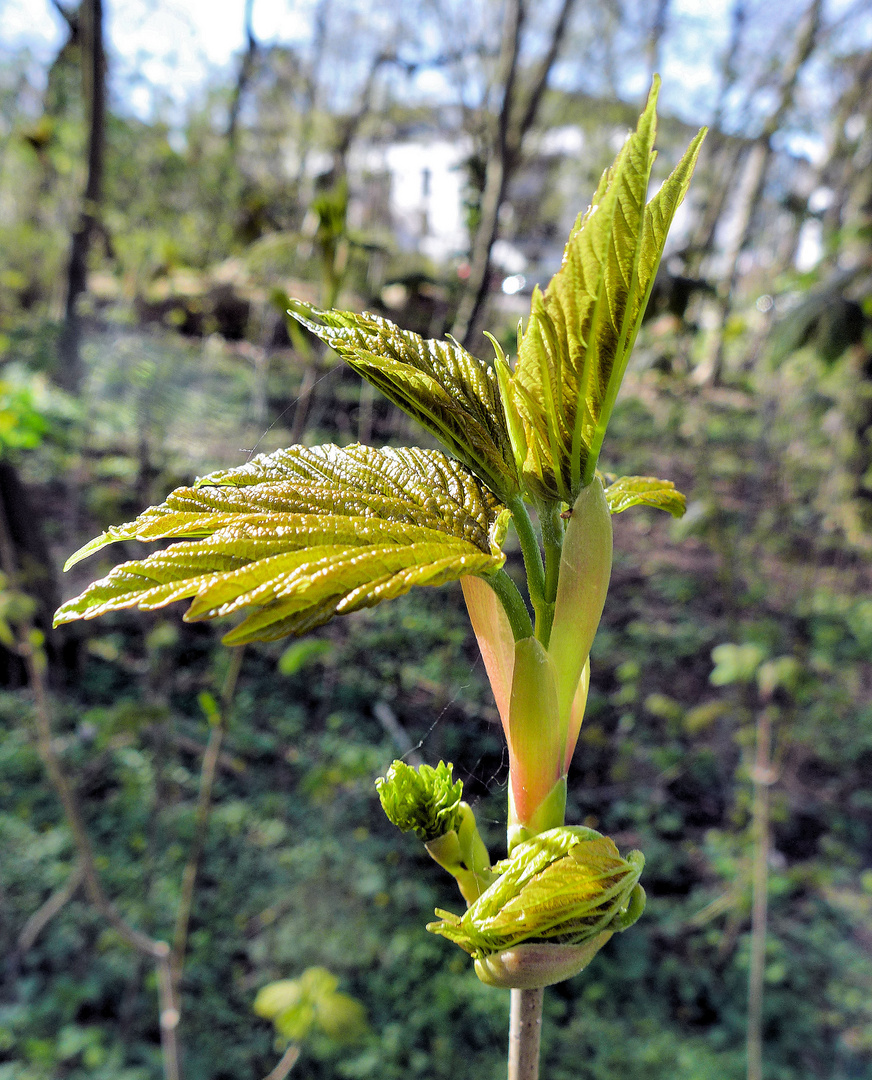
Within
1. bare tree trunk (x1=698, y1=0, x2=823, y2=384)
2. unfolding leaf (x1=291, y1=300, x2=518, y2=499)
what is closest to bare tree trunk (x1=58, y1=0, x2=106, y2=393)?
bare tree trunk (x1=698, y1=0, x2=823, y2=384)

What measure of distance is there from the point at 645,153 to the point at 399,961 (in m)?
2.12

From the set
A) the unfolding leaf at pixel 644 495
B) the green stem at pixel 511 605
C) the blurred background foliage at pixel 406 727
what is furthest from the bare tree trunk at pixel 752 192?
the green stem at pixel 511 605

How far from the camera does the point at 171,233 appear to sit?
22.6 ft

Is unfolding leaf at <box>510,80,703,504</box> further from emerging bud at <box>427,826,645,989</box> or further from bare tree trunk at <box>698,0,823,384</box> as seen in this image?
bare tree trunk at <box>698,0,823,384</box>

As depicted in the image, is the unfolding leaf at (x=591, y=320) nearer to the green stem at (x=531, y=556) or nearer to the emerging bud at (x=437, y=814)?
the green stem at (x=531, y=556)

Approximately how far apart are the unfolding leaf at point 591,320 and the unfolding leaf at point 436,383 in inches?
0.7

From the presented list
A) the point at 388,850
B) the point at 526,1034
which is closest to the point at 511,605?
the point at 526,1034

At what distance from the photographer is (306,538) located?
274 millimetres

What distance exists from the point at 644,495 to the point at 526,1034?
246mm

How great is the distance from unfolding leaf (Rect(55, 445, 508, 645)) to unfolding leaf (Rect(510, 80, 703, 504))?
0.04m

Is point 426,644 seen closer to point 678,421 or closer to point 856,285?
point 856,285

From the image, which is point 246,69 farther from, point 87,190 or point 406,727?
point 406,727

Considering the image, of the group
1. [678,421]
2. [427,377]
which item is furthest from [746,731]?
[678,421]

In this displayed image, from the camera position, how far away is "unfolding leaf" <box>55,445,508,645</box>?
0.80ft
